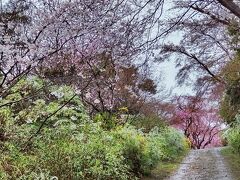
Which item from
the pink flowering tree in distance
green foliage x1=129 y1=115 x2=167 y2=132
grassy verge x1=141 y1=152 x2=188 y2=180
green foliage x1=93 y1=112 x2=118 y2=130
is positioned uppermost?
the pink flowering tree in distance

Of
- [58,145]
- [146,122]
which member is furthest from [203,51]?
[58,145]

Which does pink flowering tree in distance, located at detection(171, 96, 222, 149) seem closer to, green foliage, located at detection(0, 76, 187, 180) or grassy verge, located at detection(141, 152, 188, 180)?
grassy verge, located at detection(141, 152, 188, 180)

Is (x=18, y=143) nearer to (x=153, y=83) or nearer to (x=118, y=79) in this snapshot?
(x=118, y=79)

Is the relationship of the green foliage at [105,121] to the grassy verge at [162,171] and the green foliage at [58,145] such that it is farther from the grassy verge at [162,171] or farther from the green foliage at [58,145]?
the grassy verge at [162,171]

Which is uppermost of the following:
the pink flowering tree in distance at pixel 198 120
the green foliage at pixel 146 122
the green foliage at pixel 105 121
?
the pink flowering tree in distance at pixel 198 120

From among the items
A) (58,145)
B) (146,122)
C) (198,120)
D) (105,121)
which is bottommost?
(58,145)

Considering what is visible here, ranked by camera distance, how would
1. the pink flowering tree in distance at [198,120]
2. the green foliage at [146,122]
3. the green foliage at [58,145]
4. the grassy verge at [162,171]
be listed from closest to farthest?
1. the green foliage at [58,145]
2. the grassy verge at [162,171]
3. the green foliage at [146,122]
4. the pink flowering tree in distance at [198,120]

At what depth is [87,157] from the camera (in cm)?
783

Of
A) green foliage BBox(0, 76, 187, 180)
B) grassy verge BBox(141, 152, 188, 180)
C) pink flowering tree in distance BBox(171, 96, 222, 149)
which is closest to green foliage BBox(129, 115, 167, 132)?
grassy verge BBox(141, 152, 188, 180)

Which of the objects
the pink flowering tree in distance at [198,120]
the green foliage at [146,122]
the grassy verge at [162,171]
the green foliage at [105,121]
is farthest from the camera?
the pink flowering tree in distance at [198,120]

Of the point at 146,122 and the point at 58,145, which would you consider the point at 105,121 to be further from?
the point at 146,122

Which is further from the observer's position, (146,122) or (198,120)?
(198,120)

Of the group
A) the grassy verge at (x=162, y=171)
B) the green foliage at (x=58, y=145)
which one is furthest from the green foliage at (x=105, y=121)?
the grassy verge at (x=162, y=171)

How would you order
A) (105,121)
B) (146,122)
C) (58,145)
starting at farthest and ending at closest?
1. (146,122)
2. (105,121)
3. (58,145)
